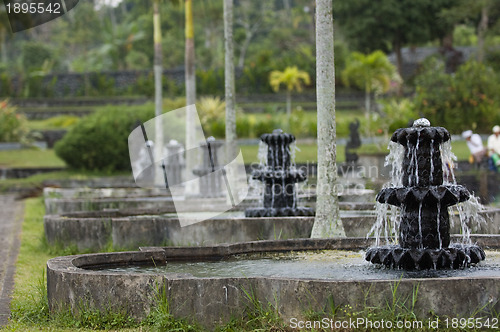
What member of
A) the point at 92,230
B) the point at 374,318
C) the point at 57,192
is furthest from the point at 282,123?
the point at 374,318

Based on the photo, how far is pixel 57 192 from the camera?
19.8 meters

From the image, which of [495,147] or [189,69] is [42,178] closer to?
[189,69]

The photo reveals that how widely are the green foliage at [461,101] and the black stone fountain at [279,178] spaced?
66.3ft

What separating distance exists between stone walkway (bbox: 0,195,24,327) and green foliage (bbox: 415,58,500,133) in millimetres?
16037

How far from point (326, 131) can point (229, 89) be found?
7497 millimetres

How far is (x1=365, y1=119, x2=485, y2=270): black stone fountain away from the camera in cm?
754

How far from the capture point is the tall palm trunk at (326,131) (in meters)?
10.2

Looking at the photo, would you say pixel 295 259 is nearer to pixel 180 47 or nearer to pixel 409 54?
pixel 409 54

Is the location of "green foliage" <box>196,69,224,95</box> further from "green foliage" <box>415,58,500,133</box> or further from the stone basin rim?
the stone basin rim

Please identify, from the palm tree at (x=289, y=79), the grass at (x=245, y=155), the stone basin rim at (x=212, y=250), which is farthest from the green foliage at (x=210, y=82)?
the stone basin rim at (x=212, y=250)

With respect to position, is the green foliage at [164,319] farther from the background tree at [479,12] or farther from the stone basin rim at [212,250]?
the background tree at [479,12]

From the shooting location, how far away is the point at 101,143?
29.2 m

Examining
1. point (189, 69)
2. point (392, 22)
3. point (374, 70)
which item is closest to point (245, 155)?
point (189, 69)

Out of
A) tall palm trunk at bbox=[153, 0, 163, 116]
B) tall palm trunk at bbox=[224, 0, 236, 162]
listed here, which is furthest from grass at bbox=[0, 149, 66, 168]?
tall palm trunk at bbox=[224, 0, 236, 162]
